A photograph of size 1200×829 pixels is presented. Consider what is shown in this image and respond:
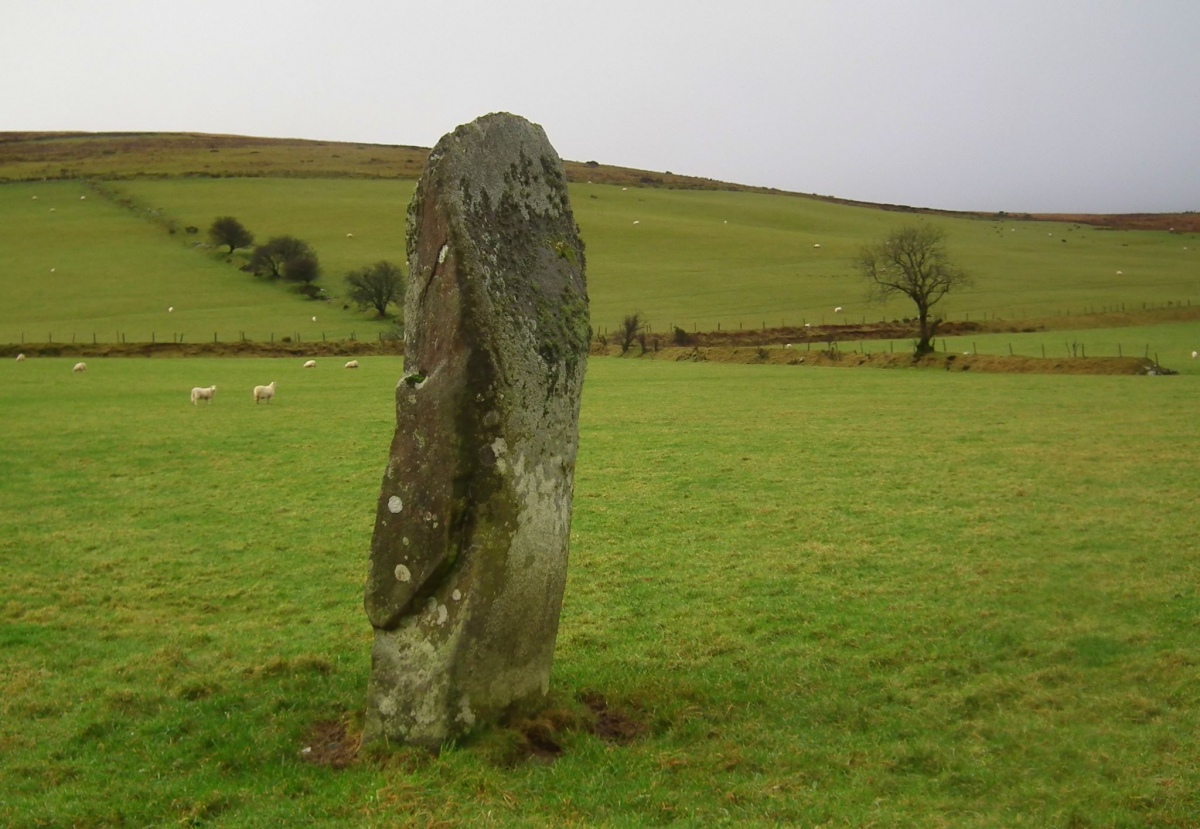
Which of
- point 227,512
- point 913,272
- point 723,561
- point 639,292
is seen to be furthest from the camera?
point 639,292

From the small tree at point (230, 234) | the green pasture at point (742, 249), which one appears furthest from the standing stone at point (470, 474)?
the small tree at point (230, 234)

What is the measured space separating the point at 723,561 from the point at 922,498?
18.9ft

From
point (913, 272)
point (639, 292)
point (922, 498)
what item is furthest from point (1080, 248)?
point (922, 498)

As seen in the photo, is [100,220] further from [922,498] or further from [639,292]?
[922,498]

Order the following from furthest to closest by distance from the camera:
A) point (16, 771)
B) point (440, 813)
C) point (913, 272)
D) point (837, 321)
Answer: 1. point (837, 321)
2. point (913, 272)
3. point (16, 771)
4. point (440, 813)

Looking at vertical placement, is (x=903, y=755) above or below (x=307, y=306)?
below

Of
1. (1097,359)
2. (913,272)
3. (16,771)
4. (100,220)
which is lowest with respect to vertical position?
(16,771)

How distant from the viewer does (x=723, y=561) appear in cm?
1431

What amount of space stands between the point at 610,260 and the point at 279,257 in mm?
32217

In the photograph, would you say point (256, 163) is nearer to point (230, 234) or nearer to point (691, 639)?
point (230, 234)

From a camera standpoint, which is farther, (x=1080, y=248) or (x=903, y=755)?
(x=1080, y=248)

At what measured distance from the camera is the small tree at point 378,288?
80.2m

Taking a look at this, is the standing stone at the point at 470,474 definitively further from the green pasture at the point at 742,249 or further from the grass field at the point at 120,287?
the green pasture at the point at 742,249

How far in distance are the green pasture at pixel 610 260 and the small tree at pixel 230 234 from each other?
197 centimetres
